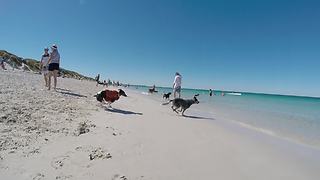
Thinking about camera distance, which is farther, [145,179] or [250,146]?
[250,146]

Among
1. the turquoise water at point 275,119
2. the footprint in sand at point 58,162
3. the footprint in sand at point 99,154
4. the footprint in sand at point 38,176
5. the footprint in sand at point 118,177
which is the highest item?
the turquoise water at point 275,119

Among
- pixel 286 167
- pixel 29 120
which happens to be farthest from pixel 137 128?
pixel 286 167

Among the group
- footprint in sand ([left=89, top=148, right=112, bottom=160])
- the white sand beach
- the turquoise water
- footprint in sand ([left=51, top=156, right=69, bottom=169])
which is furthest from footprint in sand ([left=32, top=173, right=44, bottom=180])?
the turquoise water

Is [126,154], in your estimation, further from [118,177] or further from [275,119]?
[275,119]

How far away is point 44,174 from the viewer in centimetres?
297

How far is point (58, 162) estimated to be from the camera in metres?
3.35

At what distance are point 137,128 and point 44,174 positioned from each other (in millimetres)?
3187

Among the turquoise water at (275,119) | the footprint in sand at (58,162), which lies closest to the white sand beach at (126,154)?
the footprint in sand at (58,162)

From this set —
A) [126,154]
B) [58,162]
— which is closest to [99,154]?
[126,154]

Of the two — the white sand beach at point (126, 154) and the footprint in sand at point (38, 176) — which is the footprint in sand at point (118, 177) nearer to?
the white sand beach at point (126, 154)

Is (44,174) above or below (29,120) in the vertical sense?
below

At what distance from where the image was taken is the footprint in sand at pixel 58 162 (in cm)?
323

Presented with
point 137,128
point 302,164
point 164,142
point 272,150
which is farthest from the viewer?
point 137,128

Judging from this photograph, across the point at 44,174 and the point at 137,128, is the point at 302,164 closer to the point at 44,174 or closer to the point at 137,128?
the point at 137,128
